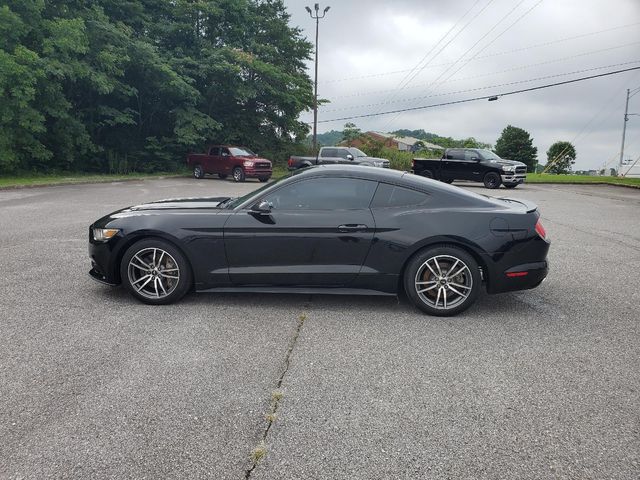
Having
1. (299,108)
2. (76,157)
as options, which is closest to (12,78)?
(76,157)

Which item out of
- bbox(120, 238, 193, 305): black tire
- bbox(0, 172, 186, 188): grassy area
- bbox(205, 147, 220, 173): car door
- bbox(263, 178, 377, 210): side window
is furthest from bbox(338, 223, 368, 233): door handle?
bbox(205, 147, 220, 173): car door

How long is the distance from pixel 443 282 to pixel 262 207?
6.22 ft

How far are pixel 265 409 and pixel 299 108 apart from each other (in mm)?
34199

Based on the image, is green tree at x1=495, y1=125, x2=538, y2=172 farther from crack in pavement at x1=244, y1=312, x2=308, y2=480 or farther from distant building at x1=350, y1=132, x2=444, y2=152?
crack in pavement at x1=244, y1=312, x2=308, y2=480

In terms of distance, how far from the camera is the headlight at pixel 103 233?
4.75m

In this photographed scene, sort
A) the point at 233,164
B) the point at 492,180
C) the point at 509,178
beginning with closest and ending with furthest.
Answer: the point at 509,178 < the point at 492,180 < the point at 233,164

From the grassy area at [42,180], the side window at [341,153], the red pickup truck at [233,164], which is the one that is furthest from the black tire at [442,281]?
the side window at [341,153]

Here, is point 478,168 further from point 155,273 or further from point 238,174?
point 155,273

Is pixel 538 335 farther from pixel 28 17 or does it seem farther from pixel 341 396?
pixel 28 17

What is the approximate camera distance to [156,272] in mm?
4723

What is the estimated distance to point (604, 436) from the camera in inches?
103

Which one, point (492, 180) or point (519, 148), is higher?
point (519, 148)

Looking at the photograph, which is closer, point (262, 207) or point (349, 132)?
point (262, 207)

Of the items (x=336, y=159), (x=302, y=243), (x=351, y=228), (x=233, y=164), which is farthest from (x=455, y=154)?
(x=302, y=243)
